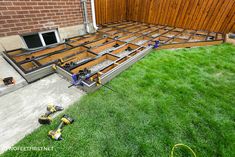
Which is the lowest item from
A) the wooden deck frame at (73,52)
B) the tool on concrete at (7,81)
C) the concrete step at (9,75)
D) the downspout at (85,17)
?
the concrete step at (9,75)

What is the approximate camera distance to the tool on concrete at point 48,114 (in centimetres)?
164

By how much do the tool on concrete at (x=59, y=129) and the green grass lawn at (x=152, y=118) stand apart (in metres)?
0.06

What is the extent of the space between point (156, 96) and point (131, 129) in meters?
0.82

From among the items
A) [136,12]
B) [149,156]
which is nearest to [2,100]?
[149,156]

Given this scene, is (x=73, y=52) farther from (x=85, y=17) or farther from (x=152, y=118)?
(x=152, y=118)

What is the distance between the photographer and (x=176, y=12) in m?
5.77

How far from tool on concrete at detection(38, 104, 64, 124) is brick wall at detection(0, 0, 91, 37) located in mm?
2497

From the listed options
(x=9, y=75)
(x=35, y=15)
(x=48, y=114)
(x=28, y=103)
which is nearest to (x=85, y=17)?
(x=35, y=15)

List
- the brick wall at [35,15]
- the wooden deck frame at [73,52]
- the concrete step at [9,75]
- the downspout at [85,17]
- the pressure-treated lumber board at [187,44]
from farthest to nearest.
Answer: the downspout at [85,17] < the pressure-treated lumber board at [187,44] < the brick wall at [35,15] < the wooden deck frame at [73,52] < the concrete step at [9,75]

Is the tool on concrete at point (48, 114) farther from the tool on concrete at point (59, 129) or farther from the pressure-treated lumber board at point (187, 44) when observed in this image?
the pressure-treated lumber board at point (187, 44)

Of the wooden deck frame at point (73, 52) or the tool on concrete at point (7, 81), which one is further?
the wooden deck frame at point (73, 52)

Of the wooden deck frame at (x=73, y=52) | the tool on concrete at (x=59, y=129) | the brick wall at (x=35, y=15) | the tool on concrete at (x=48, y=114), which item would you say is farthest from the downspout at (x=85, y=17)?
the tool on concrete at (x=59, y=129)

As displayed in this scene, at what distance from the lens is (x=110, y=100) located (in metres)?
2.07

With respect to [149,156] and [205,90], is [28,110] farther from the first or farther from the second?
[205,90]
